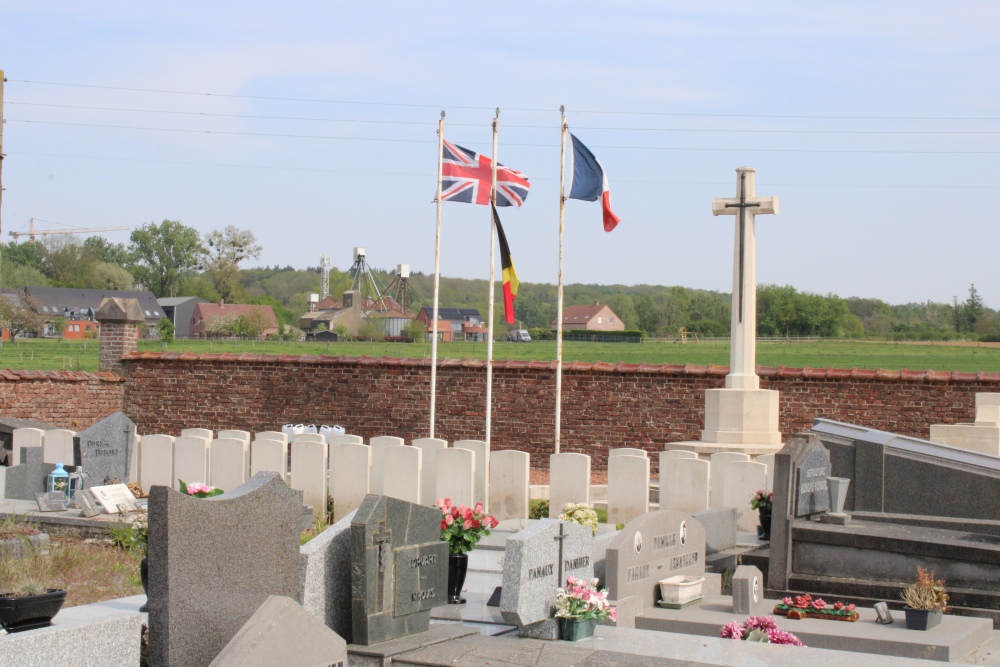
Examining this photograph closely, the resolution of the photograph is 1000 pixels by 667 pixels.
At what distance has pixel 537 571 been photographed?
6.72m

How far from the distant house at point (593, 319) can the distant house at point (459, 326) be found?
16.2 ft

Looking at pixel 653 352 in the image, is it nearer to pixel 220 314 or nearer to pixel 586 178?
pixel 220 314

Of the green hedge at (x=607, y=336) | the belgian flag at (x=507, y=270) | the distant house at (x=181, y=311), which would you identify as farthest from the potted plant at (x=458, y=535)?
the distant house at (x=181, y=311)

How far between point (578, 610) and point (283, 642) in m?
2.05

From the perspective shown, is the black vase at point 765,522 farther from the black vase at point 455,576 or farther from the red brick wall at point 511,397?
the red brick wall at point 511,397

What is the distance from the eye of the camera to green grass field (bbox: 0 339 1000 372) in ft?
122

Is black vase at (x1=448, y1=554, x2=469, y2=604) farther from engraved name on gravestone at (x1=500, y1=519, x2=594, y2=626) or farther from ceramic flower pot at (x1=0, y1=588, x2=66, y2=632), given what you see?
ceramic flower pot at (x1=0, y1=588, x2=66, y2=632)

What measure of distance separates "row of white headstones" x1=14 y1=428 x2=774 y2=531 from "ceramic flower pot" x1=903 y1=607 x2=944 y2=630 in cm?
413

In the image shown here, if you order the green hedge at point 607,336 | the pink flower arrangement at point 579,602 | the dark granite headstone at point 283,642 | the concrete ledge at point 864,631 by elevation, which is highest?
the green hedge at point 607,336

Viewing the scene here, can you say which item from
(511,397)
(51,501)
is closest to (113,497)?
(51,501)

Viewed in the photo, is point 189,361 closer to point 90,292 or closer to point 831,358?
point 831,358

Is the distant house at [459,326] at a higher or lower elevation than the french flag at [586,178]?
lower

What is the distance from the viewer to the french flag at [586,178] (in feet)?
53.2

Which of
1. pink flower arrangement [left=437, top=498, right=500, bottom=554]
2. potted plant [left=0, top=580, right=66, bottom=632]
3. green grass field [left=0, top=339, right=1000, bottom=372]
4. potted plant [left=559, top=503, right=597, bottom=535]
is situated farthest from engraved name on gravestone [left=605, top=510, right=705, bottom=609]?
green grass field [left=0, top=339, right=1000, bottom=372]
